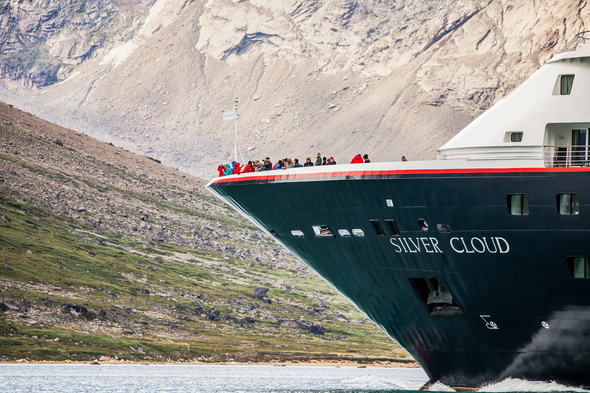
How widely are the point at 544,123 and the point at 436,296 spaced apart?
37.2 feet

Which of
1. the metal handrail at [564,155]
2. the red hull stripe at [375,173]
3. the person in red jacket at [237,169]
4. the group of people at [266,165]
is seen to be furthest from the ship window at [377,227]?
the person in red jacket at [237,169]

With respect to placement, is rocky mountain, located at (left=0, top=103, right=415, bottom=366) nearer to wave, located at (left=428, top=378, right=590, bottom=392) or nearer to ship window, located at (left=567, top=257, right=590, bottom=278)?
wave, located at (left=428, top=378, right=590, bottom=392)

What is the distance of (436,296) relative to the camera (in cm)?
4088

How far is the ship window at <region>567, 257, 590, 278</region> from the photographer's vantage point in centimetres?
3541

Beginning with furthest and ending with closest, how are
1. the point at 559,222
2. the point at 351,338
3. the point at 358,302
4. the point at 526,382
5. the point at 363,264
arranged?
the point at 351,338
the point at 358,302
the point at 363,264
the point at 526,382
the point at 559,222

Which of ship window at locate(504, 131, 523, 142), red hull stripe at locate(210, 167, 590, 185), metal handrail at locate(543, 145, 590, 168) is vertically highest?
ship window at locate(504, 131, 523, 142)

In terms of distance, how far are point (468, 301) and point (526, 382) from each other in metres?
5.29

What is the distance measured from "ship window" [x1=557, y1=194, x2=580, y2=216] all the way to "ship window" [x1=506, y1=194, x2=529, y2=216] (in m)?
1.56

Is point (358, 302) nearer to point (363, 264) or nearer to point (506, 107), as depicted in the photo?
point (363, 264)

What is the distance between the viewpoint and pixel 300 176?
40188 mm

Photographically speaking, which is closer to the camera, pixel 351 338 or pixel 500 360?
pixel 500 360

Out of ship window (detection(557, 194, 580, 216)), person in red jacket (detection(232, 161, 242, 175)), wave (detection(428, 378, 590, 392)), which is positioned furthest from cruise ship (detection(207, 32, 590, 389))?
person in red jacket (detection(232, 161, 242, 175))

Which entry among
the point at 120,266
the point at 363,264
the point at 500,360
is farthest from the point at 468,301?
the point at 120,266

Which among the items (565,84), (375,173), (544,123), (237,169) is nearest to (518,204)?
(544,123)
